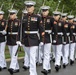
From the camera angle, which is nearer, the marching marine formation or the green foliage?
the marching marine formation

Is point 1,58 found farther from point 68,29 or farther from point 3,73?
point 68,29

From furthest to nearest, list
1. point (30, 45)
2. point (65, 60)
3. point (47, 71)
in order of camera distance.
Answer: point (65, 60)
point (47, 71)
point (30, 45)

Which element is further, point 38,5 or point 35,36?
point 38,5

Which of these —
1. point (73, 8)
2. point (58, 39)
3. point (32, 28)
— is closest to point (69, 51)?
point (58, 39)

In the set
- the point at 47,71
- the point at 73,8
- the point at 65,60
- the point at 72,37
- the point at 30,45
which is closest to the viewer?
the point at 30,45

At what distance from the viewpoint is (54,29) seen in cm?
1255

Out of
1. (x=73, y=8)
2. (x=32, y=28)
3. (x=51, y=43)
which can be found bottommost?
(x=73, y=8)

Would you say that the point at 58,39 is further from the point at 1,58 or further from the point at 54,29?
the point at 1,58

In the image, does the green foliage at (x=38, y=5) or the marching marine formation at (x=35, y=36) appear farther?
the green foliage at (x=38, y=5)

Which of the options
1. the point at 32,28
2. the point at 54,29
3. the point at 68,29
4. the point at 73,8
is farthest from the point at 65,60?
the point at 73,8

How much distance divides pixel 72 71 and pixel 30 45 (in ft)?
9.40

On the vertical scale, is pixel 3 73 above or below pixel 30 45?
below

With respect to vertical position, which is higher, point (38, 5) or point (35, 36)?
point (35, 36)

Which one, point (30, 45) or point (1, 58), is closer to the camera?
point (30, 45)
